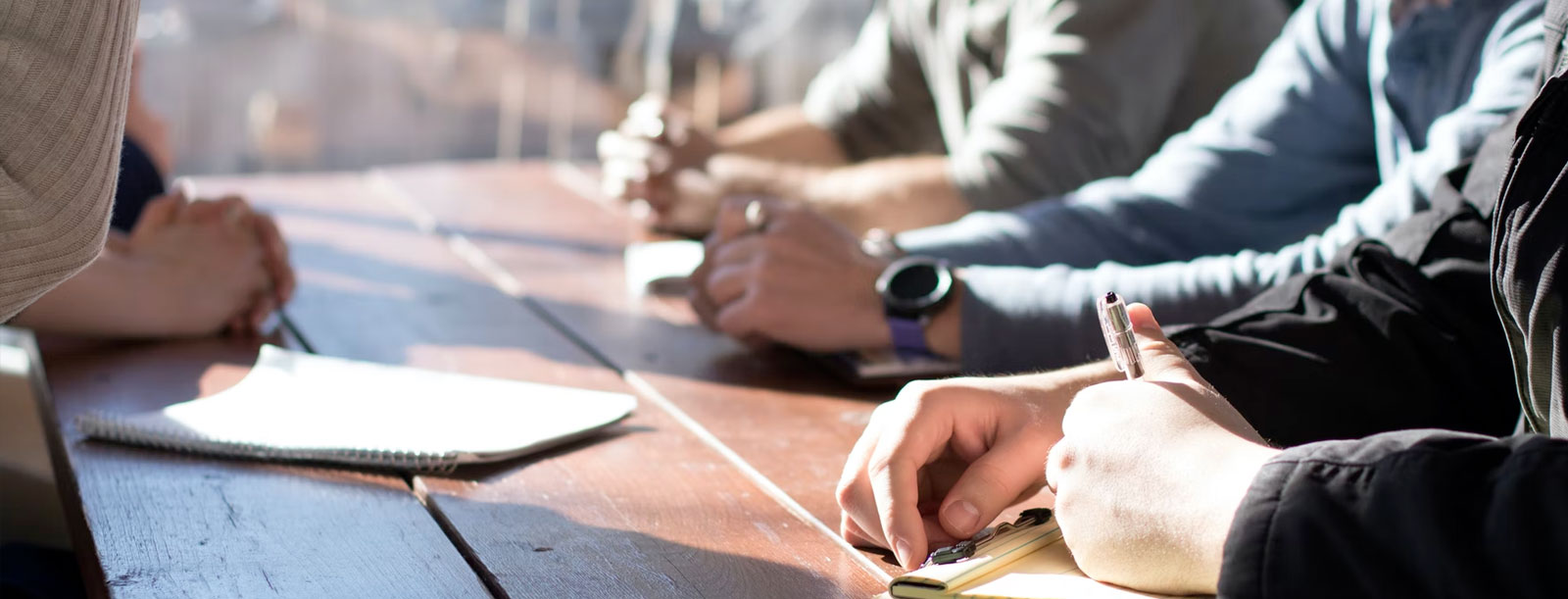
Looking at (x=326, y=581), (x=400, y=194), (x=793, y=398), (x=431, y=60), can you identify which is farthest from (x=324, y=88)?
(x=326, y=581)

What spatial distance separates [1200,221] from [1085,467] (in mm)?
834

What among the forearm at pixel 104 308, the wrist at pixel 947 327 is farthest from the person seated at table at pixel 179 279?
the wrist at pixel 947 327

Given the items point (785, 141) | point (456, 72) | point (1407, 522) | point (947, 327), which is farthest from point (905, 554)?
point (456, 72)

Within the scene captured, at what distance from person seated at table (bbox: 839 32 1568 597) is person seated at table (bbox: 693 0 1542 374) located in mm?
131

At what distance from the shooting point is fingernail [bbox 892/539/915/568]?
684 mm

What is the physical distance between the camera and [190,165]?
428 centimetres

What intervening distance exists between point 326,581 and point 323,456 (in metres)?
0.20

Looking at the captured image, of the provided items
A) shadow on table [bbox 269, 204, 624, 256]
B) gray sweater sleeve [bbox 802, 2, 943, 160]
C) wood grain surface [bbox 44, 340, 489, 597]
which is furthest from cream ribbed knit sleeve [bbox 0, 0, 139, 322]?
gray sweater sleeve [bbox 802, 2, 943, 160]

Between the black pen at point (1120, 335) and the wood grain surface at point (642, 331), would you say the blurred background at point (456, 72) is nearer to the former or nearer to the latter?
the wood grain surface at point (642, 331)

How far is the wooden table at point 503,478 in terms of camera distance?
2.20 ft

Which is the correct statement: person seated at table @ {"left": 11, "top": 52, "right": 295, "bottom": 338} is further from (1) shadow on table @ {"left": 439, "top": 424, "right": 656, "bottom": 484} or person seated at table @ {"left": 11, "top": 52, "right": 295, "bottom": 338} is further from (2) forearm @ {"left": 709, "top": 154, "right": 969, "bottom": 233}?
(2) forearm @ {"left": 709, "top": 154, "right": 969, "bottom": 233}

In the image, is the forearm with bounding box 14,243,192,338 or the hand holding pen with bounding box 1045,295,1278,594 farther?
the forearm with bounding box 14,243,192,338

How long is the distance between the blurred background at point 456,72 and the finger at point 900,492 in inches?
149

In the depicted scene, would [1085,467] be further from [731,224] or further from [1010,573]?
[731,224]
